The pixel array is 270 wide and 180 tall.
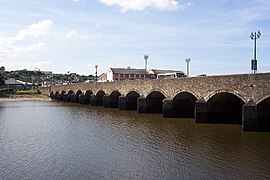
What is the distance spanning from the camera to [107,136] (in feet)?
74.3

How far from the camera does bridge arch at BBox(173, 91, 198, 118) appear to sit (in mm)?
32188

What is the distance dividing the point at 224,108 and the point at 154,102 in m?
10.5

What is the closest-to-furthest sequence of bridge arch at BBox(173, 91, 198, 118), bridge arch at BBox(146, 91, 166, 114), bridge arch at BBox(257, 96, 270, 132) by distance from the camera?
bridge arch at BBox(257, 96, 270, 132) → bridge arch at BBox(173, 91, 198, 118) → bridge arch at BBox(146, 91, 166, 114)

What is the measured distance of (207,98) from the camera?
2742 cm

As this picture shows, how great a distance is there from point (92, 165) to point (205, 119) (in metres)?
14.8

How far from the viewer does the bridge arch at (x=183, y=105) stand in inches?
1267

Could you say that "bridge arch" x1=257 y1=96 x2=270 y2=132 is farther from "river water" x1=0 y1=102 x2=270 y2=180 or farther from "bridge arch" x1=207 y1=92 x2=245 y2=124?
"bridge arch" x1=207 y1=92 x2=245 y2=124

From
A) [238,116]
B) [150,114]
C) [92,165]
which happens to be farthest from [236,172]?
[150,114]

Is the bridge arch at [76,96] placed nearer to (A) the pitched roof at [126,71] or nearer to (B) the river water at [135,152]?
(A) the pitched roof at [126,71]

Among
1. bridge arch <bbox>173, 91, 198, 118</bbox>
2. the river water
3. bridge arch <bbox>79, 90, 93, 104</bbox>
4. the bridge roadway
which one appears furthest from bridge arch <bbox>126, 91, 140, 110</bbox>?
bridge arch <bbox>79, 90, 93, 104</bbox>

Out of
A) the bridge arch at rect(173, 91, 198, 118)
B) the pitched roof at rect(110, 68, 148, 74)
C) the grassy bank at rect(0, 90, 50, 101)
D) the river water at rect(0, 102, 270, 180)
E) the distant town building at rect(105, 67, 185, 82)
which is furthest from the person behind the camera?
the pitched roof at rect(110, 68, 148, 74)

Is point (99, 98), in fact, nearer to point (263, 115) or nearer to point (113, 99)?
point (113, 99)

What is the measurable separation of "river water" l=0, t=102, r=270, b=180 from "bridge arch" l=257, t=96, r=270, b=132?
128 centimetres

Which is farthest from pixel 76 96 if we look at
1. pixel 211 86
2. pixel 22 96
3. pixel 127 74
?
pixel 211 86
